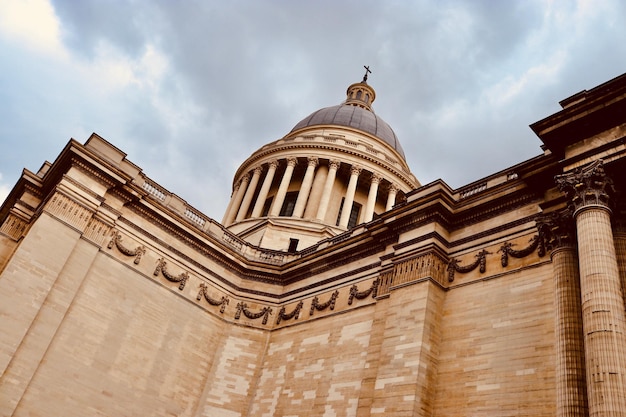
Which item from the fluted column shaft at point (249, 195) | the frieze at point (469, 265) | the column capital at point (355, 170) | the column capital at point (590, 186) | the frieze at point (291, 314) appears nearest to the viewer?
the column capital at point (590, 186)

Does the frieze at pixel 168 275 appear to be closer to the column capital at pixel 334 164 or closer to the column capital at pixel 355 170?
the column capital at pixel 334 164

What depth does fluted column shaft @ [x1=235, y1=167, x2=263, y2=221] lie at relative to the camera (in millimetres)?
37844

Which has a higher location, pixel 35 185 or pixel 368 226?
pixel 368 226

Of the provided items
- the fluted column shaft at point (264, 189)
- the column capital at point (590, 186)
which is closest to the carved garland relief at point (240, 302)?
the column capital at point (590, 186)

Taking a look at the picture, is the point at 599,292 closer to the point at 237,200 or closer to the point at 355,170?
the point at 355,170

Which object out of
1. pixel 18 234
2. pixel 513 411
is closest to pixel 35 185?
pixel 18 234

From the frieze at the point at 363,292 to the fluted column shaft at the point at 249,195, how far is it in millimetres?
17466

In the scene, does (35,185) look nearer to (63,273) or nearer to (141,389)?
(63,273)

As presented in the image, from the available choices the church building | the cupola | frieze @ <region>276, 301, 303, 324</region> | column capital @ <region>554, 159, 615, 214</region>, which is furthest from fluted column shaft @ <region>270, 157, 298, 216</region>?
column capital @ <region>554, 159, 615, 214</region>

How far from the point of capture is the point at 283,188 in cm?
3666

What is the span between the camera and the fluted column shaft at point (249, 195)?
37.8m

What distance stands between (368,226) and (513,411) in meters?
10.3

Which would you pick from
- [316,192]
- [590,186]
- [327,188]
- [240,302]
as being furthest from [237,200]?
[590,186]

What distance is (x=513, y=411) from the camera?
13.9 meters
